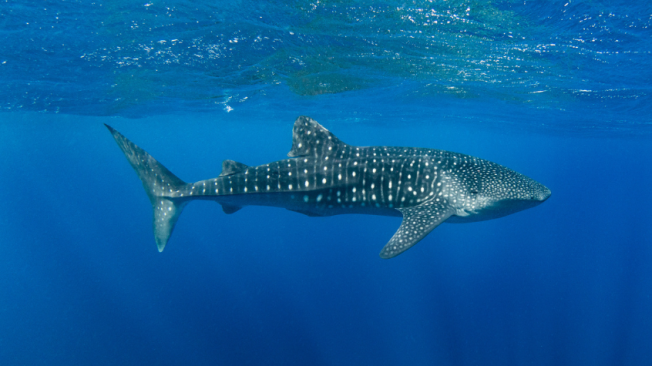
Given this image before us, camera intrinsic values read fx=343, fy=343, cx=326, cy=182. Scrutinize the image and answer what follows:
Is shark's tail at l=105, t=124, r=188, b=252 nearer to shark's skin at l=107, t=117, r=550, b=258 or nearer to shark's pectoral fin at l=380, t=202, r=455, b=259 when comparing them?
shark's skin at l=107, t=117, r=550, b=258

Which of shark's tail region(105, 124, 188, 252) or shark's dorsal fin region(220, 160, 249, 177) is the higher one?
shark's dorsal fin region(220, 160, 249, 177)

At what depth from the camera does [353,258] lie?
1046 inches

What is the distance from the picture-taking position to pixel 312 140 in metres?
6.18

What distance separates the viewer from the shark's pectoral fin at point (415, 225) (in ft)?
14.9

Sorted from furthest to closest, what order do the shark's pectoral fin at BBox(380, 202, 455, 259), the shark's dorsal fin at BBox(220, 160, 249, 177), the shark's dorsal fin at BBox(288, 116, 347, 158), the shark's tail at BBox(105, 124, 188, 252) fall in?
the shark's tail at BBox(105, 124, 188, 252), the shark's dorsal fin at BBox(220, 160, 249, 177), the shark's dorsal fin at BBox(288, 116, 347, 158), the shark's pectoral fin at BBox(380, 202, 455, 259)

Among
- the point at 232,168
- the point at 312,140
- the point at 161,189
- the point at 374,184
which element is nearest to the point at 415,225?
the point at 374,184

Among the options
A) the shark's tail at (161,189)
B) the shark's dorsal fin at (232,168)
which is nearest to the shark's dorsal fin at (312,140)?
the shark's dorsal fin at (232,168)

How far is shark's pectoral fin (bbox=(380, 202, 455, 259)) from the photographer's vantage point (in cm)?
455

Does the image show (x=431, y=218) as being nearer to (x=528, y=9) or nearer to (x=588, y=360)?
(x=528, y=9)

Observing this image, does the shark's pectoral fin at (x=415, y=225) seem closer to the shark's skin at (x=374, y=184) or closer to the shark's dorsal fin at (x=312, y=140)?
the shark's skin at (x=374, y=184)

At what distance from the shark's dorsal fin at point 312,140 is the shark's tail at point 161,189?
2600 mm

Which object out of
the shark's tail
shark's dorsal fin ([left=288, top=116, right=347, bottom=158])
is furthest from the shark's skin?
Answer: the shark's tail

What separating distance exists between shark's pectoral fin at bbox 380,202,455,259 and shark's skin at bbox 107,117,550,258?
0.03 metres

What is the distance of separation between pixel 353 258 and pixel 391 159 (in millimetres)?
21669
